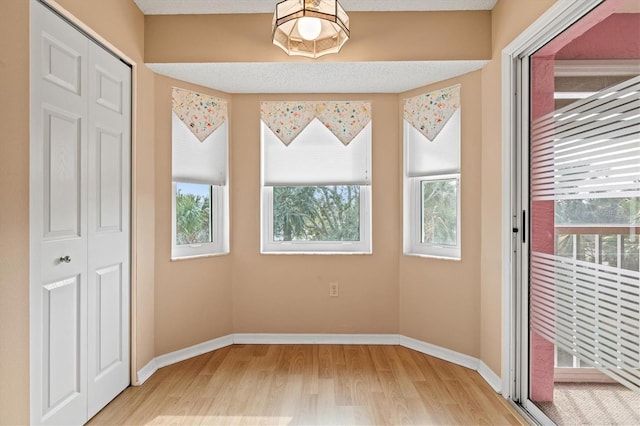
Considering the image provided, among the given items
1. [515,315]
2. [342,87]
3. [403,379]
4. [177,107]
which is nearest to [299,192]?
[342,87]

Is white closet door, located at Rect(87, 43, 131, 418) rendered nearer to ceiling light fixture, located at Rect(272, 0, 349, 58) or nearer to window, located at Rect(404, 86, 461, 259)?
ceiling light fixture, located at Rect(272, 0, 349, 58)

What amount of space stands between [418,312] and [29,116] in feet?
9.36

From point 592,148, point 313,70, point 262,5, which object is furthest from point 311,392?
point 262,5

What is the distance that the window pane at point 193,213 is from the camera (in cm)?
296

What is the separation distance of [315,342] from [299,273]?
61 cm

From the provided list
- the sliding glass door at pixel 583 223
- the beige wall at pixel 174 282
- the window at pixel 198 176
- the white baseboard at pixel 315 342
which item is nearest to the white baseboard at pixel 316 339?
the white baseboard at pixel 315 342

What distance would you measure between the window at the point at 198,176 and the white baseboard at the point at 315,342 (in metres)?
0.76

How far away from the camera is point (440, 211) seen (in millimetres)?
3016

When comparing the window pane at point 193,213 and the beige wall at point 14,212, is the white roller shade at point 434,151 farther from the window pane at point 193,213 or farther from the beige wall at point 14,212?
the beige wall at point 14,212

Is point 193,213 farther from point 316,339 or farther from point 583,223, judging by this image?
point 583,223

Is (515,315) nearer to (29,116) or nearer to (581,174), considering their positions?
(581,174)

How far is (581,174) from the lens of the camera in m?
1.75

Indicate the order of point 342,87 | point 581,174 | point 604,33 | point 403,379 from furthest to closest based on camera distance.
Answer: point 342,87 < point 403,379 < point 581,174 < point 604,33

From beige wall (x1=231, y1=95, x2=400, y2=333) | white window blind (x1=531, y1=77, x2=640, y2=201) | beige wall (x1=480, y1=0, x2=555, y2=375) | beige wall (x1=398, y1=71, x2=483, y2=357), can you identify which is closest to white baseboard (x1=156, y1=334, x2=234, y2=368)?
beige wall (x1=231, y1=95, x2=400, y2=333)
